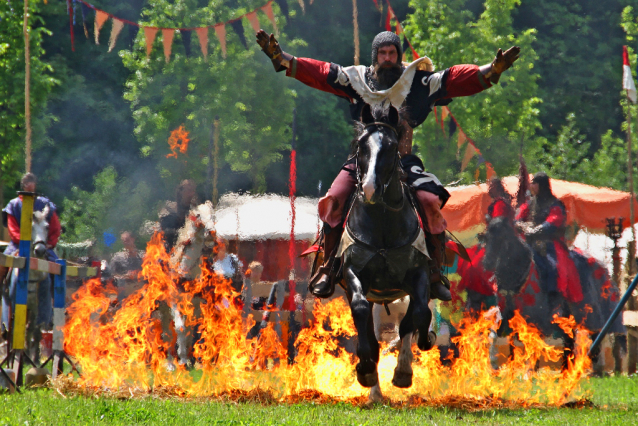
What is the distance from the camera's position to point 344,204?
752 centimetres

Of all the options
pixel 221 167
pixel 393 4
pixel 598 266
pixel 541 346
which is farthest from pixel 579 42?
pixel 541 346

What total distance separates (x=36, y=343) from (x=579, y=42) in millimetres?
27065

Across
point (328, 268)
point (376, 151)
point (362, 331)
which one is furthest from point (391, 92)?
point (362, 331)

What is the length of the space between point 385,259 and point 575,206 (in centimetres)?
924

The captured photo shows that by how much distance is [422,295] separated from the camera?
6938 mm

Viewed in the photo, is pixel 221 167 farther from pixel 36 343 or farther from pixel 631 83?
pixel 631 83

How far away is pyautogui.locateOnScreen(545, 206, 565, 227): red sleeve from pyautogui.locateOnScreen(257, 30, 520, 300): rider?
483cm

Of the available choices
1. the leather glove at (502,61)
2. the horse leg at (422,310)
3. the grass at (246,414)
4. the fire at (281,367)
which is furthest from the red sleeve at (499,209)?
the horse leg at (422,310)

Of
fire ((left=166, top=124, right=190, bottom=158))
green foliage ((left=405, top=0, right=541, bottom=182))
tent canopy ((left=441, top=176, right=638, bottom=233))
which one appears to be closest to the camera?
tent canopy ((left=441, top=176, right=638, bottom=233))

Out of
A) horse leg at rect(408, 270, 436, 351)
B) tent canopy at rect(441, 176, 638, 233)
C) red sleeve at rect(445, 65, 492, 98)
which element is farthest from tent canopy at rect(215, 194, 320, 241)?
horse leg at rect(408, 270, 436, 351)

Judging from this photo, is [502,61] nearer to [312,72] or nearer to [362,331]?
[312,72]

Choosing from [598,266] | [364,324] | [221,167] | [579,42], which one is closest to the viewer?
[364,324]

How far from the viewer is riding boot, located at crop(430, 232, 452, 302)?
7500 millimetres

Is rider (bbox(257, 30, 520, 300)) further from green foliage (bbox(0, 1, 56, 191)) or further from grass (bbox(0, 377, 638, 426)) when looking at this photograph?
green foliage (bbox(0, 1, 56, 191))
